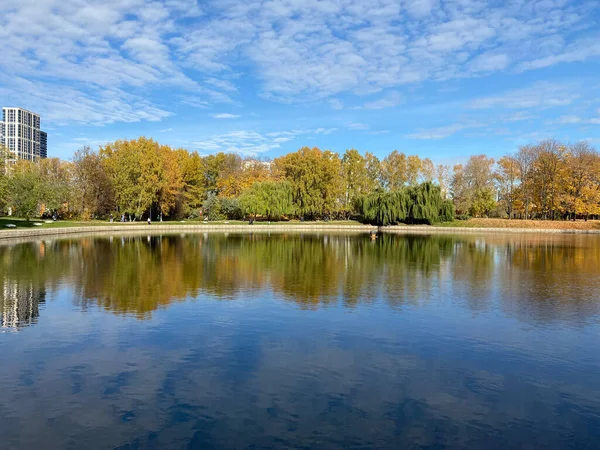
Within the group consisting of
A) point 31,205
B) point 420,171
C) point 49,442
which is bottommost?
point 49,442

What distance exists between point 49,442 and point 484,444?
252 inches

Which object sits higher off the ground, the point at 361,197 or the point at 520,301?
the point at 361,197

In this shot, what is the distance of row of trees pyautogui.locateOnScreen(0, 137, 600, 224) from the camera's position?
2527 inches

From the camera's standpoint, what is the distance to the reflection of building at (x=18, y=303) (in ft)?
42.1

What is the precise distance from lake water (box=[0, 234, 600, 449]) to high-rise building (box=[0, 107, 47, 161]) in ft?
553

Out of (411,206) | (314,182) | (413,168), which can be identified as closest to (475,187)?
(413,168)

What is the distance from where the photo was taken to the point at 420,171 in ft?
279

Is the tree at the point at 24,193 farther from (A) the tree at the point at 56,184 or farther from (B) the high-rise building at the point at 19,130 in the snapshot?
(B) the high-rise building at the point at 19,130

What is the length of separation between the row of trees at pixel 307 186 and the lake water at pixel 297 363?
44.6 m

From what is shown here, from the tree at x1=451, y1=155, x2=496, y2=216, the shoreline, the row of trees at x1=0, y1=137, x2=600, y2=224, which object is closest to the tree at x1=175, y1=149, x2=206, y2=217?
the row of trees at x1=0, y1=137, x2=600, y2=224

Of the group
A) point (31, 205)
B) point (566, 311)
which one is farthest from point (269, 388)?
point (31, 205)

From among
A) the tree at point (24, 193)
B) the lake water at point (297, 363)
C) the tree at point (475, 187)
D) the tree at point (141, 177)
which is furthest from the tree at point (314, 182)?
the lake water at point (297, 363)

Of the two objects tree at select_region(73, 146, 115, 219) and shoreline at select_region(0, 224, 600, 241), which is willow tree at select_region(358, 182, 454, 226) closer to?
shoreline at select_region(0, 224, 600, 241)

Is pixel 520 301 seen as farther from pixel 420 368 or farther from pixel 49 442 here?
pixel 49 442
